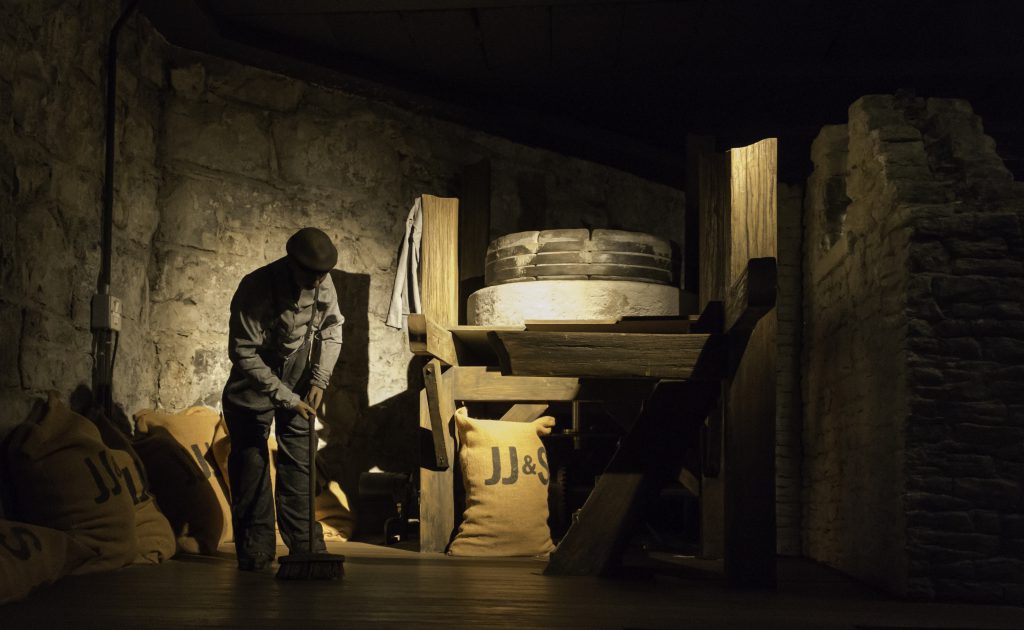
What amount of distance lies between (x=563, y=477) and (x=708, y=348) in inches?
94.9

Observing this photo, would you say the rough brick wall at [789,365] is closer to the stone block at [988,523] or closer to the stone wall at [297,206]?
the stone wall at [297,206]

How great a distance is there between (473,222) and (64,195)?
3.07 metres

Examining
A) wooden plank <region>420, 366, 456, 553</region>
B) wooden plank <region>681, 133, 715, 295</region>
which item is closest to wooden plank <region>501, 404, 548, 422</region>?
wooden plank <region>420, 366, 456, 553</region>

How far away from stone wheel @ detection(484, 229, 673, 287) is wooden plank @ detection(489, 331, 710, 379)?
180 cm

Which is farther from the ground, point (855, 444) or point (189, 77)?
point (189, 77)

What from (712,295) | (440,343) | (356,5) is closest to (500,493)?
(440,343)

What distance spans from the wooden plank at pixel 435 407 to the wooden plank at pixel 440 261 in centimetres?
33

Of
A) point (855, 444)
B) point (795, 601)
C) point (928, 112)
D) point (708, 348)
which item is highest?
point (928, 112)

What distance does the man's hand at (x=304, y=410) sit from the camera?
495 cm

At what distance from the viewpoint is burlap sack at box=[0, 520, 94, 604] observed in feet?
11.9

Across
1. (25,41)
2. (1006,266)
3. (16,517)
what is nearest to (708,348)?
(1006,266)

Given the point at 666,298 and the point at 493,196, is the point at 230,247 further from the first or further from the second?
the point at 666,298

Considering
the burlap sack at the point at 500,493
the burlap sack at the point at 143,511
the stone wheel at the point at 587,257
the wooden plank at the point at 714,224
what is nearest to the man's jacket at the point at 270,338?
the burlap sack at the point at 143,511

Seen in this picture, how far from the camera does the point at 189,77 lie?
22.9 feet
